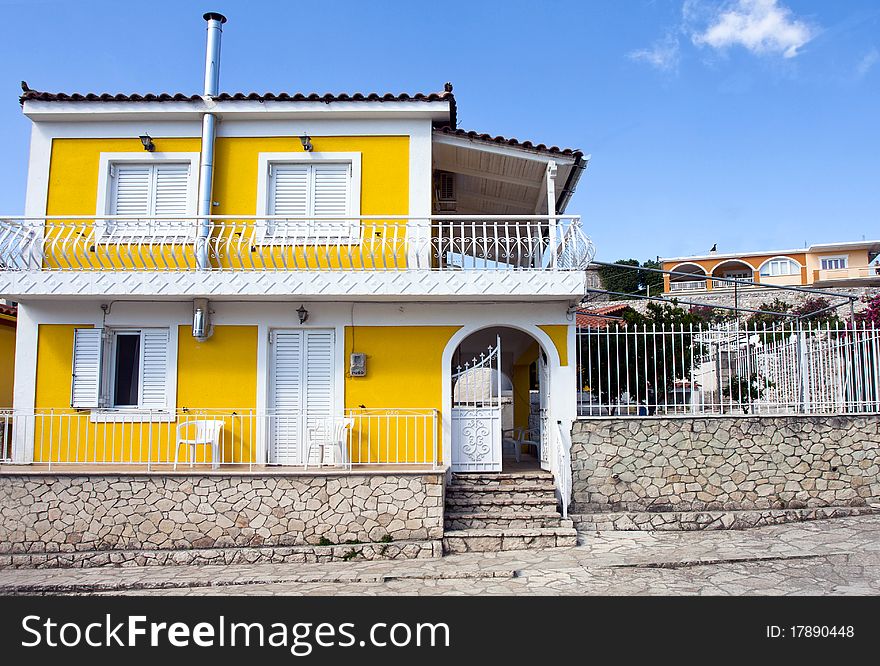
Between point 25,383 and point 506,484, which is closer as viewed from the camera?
point 506,484

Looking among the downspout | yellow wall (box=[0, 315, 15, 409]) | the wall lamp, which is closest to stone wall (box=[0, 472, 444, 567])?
the downspout

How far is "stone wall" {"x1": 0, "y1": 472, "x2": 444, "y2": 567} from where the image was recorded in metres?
9.57

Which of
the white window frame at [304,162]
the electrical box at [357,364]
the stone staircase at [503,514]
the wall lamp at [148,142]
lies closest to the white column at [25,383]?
the wall lamp at [148,142]

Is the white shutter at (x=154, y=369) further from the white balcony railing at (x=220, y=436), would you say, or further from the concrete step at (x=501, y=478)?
the concrete step at (x=501, y=478)

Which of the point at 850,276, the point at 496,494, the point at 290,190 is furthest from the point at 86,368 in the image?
the point at 850,276

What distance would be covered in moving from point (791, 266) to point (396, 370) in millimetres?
51124

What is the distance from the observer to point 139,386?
1135 centimetres

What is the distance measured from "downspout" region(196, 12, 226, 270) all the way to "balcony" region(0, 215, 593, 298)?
42mm

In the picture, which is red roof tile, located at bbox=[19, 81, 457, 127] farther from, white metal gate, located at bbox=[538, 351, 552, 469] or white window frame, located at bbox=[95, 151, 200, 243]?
white metal gate, located at bbox=[538, 351, 552, 469]

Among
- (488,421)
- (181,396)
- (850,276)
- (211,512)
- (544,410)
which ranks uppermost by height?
(850,276)

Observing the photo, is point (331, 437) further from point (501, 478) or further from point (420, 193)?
point (420, 193)

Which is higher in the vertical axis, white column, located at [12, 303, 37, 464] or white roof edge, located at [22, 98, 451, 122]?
white roof edge, located at [22, 98, 451, 122]

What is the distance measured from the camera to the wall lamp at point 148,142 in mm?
11570
